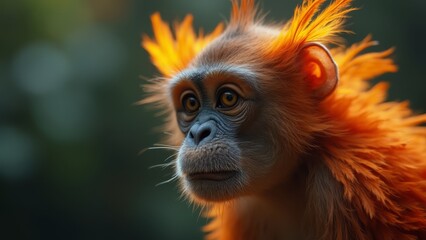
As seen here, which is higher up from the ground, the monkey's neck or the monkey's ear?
the monkey's ear

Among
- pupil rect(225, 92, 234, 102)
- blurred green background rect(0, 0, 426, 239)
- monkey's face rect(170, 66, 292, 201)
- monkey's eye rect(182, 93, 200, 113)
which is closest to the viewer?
monkey's face rect(170, 66, 292, 201)

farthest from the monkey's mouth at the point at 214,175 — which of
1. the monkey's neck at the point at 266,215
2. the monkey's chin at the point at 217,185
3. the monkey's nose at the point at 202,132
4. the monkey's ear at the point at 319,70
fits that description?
the monkey's ear at the point at 319,70

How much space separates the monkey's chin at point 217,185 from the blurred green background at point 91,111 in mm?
2225

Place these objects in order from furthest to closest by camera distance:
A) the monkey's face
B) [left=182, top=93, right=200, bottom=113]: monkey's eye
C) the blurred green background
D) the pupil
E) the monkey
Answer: the blurred green background
[left=182, top=93, right=200, bottom=113]: monkey's eye
the pupil
the monkey's face
the monkey

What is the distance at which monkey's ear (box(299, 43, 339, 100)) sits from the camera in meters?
2.48

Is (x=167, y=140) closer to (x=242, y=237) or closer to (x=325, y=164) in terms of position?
(x=242, y=237)

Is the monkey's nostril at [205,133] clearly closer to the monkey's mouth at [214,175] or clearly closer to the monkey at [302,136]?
the monkey at [302,136]

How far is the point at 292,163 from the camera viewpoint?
254 cm

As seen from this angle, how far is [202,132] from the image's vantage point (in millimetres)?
2467

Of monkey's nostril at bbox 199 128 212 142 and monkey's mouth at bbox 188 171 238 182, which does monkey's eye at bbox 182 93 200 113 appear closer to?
monkey's nostril at bbox 199 128 212 142

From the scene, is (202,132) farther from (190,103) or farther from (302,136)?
(302,136)

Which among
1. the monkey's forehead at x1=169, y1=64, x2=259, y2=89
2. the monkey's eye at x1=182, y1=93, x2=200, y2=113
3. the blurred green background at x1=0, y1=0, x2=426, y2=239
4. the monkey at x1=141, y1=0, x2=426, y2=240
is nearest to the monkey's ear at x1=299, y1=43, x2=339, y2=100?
the monkey at x1=141, y1=0, x2=426, y2=240

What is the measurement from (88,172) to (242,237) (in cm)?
271

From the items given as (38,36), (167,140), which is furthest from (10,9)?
(167,140)
